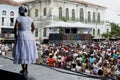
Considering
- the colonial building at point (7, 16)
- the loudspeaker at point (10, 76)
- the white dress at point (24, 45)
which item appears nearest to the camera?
the loudspeaker at point (10, 76)

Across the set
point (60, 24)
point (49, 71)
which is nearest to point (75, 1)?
point (60, 24)

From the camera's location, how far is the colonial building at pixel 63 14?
5241 cm

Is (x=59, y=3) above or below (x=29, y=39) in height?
above

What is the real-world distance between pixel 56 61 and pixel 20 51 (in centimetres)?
1096

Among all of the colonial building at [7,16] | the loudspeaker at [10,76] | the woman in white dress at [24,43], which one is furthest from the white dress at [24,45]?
the colonial building at [7,16]

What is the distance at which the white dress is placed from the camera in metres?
5.94

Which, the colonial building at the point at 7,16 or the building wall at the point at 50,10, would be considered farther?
the colonial building at the point at 7,16

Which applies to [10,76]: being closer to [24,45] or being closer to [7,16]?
[24,45]

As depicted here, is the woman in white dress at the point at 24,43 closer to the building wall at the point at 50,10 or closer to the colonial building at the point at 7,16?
the building wall at the point at 50,10

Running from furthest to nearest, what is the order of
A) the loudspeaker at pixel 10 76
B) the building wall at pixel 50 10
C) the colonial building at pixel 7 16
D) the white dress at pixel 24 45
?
the colonial building at pixel 7 16, the building wall at pixel 50 10, the white dress at pixel 24 45, the loudspeaker at pixel 10 76

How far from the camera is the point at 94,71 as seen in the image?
14039 mm

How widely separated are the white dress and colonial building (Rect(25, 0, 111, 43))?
4010cm

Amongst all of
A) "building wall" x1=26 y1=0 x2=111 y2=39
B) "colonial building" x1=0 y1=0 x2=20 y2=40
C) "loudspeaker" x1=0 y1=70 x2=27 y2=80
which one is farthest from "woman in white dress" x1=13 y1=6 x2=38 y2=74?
"colonial building" x1=0 y1=0 x2=20 y2=40

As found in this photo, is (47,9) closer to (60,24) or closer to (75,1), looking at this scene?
(75,1)
